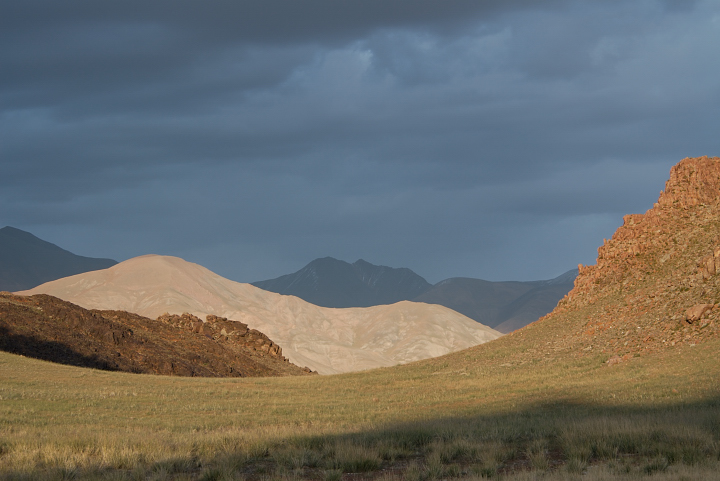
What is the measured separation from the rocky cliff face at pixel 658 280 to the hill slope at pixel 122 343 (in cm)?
3652

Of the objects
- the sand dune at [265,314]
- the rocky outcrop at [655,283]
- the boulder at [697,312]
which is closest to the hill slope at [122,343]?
the rocky outcrop at [655,283]

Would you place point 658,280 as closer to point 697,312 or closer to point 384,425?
point 697,312

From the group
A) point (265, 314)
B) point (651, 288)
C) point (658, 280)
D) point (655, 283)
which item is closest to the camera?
point (651, 288)

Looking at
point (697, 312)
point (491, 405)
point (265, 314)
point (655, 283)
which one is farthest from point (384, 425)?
point (265, 314)

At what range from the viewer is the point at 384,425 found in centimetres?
1853

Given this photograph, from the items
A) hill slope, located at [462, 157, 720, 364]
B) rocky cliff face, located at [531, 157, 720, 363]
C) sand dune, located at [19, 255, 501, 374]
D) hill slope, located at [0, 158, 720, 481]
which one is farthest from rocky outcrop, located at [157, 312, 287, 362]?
sand dune, located at [19, 255, 501, 374]

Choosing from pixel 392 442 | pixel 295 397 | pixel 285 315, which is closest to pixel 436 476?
pixel 392 442

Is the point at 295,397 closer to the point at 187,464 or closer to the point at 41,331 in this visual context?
the point at 187,464

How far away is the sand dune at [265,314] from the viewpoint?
14650 cm

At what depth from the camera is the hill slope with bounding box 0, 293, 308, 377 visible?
5131 centimetres

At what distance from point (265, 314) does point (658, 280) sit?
465 feet

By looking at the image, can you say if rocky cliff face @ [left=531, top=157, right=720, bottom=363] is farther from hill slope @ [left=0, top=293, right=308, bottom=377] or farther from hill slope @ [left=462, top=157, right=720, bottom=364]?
hill slope @ [left=0, top=293, right=308, bottom=377]

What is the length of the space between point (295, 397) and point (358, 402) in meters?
4.86

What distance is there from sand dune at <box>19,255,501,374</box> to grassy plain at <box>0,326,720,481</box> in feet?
333
